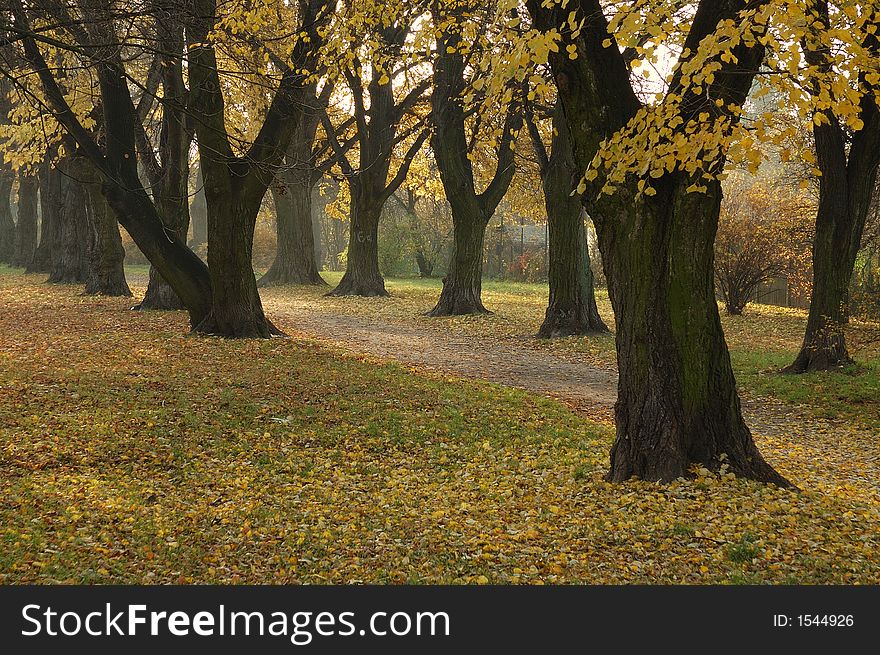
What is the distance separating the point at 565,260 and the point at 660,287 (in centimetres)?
1053

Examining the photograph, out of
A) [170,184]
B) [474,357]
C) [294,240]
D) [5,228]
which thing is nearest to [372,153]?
[294,240]

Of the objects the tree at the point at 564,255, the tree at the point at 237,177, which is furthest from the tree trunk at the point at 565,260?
the tree at the point at 237,177

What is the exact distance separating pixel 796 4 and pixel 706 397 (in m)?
2.96

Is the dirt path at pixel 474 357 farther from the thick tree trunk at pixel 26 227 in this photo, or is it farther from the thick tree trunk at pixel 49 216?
the thick tree trunk at pixel 26 227

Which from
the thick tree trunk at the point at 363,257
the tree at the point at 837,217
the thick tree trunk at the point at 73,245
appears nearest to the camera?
the tree at the point at 837,217

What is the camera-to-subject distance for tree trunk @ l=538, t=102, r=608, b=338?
1675 centimetres

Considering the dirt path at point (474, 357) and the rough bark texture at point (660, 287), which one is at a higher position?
the rough bark texture at point (660, 287)

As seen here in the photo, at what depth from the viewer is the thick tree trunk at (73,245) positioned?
2602 centimetres

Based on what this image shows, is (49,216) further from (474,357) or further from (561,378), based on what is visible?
(561,378)

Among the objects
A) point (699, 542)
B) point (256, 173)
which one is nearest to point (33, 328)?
point (256, 173)

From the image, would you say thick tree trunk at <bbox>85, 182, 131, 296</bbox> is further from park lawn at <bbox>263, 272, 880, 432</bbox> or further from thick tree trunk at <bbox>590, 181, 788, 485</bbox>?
thick tree trunk at <bbox>590, 181, 788, 485</bbox>

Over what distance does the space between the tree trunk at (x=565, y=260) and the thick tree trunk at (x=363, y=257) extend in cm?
1060

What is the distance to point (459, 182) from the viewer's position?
20.5 m

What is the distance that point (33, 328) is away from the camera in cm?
1519
